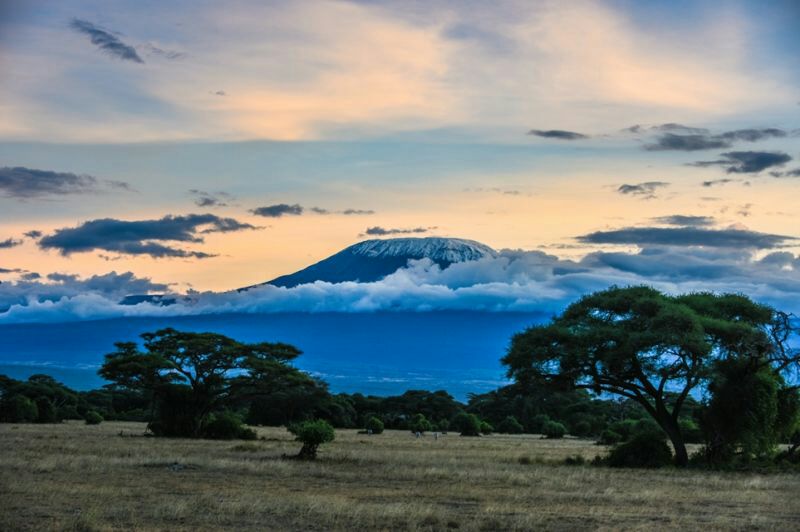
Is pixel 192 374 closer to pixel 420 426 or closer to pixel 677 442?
pixel 420 426

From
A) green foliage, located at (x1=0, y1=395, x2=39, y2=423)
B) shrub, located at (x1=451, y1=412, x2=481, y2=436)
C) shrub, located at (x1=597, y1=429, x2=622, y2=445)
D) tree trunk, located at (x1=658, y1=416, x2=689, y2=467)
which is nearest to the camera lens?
tree trunk, located at (x1=658, y1=416, x2=689, y2=467)

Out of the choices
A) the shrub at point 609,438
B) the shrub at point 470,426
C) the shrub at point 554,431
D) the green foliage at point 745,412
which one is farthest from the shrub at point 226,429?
the shrub at point 554,431

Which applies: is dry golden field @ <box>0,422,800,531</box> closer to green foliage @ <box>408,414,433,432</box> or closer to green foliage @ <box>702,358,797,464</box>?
green foliage @ <box>702,358,797,464</box>

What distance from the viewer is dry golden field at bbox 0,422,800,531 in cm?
1859

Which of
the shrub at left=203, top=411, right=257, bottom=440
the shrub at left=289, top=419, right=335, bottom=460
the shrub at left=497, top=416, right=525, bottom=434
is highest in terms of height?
the shrub at left=289, top=419, right=335, bottom=460

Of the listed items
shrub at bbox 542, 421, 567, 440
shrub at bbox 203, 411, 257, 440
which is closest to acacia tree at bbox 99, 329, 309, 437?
shrub at bbox 203, 411, 257, 440

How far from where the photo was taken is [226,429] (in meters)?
52.8

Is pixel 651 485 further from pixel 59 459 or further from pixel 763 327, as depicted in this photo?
pixel 59 459

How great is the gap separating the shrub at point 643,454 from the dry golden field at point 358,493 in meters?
2.40

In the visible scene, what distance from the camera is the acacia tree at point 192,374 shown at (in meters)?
52.8

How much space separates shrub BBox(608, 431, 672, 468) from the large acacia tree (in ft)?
1.76

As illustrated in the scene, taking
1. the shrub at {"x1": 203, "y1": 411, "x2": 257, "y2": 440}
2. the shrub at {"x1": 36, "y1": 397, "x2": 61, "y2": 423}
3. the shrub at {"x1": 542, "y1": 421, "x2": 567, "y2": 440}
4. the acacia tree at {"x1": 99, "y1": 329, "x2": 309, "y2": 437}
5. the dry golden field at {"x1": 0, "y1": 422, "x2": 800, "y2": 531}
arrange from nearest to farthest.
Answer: the dry golden field at {"x1": 0, "y1": 422, "x2": 800, "y2": 531}, the shrub at {"x1": 203, "y1": 411, "x2": 257, "y2": 440}, the acacia tree at {"x1": 99, "y1": 329, "x2": 309, "y2": 437}, the shrub at {"x1": 36, "y1": 397, "x2": 61, "y2": 423}, the shrub at {"x1": 542, "y1": 421, "x2": 567, "y2": 440}

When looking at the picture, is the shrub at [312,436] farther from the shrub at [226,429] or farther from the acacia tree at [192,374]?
the acacia tree at [192,374]

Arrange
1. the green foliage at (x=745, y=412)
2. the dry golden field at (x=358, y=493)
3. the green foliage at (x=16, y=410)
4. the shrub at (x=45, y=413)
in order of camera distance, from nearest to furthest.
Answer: the dry golden field at (x=358, y=493)
the green foliage at (x=745, y=412)
the green foliage at (x=16, y=410)
the shrub at (x=45, y=413)
